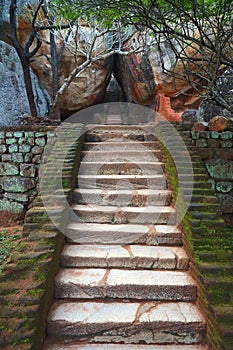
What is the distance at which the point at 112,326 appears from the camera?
1718mm

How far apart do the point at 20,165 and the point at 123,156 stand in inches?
76.9

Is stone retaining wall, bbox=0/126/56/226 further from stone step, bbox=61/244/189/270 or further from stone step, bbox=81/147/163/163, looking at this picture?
stone step, bbox=61/244/189/270

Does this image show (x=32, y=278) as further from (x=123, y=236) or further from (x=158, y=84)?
(x=158, y=84)

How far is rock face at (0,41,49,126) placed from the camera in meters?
6.47

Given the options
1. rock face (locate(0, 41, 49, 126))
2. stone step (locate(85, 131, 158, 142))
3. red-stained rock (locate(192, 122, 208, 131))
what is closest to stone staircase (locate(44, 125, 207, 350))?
stone step (locate(85, 131, 158, 142))

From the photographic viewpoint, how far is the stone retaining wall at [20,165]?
163 inches

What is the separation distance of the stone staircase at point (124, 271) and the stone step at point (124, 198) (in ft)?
Answer: 0.04

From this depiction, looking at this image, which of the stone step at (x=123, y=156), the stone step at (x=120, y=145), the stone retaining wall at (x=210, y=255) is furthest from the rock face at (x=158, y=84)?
the stone retaining wall at (x=210, y=255)

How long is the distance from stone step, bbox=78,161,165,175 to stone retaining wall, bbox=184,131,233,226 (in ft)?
3.17

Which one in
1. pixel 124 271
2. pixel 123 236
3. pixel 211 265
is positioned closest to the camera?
pixel 211 265

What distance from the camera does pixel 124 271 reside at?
214 cm

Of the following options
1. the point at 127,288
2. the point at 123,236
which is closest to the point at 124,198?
the point at 123,236

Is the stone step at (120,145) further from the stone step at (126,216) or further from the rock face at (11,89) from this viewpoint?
the rock face at (11,89)

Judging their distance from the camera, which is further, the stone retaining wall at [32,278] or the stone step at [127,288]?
the stone step at [127,288]
